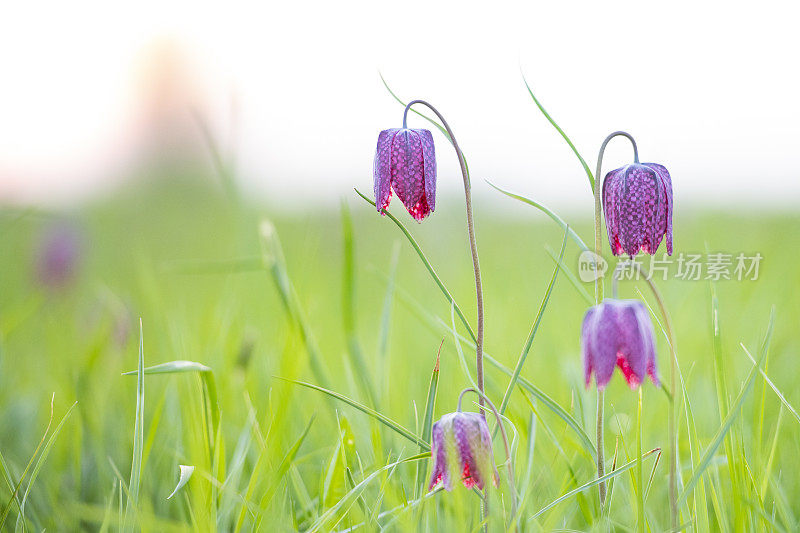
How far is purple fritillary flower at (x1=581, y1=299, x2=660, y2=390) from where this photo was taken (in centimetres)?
109

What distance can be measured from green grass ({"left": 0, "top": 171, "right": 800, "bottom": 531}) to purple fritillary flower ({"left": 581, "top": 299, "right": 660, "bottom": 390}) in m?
0.10

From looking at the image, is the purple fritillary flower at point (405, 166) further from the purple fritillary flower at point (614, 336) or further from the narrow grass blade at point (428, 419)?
the purple fritillary flower at point (614, 336)

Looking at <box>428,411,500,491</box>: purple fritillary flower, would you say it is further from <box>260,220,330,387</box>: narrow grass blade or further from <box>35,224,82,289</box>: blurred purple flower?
<box>35,224,82,289</box>: blurred purple flower

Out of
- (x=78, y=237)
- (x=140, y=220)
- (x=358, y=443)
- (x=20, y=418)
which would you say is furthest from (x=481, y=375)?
(x=140, y=220)

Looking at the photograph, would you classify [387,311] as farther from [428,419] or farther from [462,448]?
[462,448]

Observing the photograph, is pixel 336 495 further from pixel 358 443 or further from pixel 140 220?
pixel 140 220

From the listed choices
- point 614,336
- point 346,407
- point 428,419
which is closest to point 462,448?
point 428,419

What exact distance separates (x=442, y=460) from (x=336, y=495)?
1.18 feet

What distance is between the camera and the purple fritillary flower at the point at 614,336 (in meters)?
1.09

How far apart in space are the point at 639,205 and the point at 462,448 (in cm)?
54

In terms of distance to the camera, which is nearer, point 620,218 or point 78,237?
point 620,218

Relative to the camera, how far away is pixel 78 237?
3.31 meters

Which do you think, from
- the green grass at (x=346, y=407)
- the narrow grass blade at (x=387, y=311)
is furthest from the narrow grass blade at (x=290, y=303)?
the narrow grass blade at (x=387, y=311)

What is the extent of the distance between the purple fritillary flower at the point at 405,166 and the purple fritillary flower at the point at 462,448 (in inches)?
15.9
